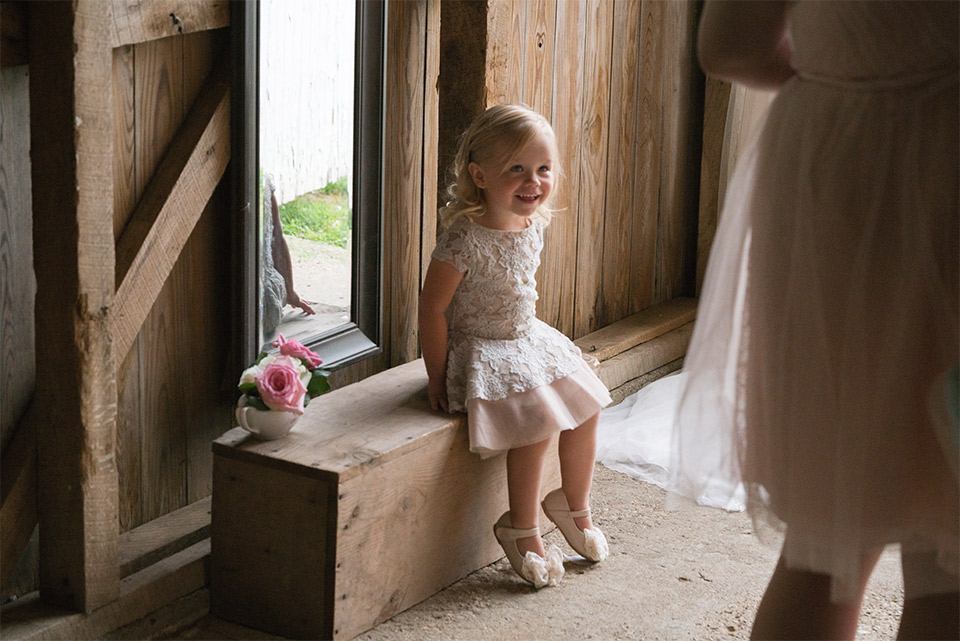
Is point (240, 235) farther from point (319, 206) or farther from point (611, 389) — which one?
point (611, 389)

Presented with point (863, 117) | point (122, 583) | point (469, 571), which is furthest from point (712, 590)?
point (863, 117)

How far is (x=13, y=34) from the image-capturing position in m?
1.84

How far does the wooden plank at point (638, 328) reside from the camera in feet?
11.8

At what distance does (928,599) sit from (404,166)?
1.79 meters

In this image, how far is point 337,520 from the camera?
2.02m

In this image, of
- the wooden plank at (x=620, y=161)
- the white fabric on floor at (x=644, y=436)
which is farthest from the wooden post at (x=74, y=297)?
the wooden plank at (x=620, y=161)

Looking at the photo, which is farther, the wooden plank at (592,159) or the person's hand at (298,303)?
the wooden plank at (592,159)

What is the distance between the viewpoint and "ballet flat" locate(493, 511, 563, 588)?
237 cm

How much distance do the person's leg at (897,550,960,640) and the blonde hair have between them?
4.06ft

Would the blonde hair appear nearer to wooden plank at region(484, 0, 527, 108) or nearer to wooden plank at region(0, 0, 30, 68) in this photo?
wooden plank at region(484, 0, 527, 108)

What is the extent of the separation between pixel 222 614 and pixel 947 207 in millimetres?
1576

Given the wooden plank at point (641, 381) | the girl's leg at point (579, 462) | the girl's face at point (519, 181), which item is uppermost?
the girl's face at point (519, 181)

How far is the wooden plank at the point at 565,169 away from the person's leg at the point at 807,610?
2007 mm

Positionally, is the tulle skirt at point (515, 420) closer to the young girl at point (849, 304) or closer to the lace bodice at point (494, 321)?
the lace bodice at point (494, 321)
